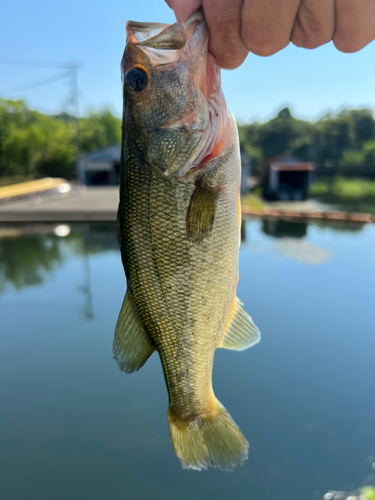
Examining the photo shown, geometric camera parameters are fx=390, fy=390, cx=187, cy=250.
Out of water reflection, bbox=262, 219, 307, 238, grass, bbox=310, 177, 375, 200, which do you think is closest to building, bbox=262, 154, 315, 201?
grass, bbox=310, 177, 375, 200

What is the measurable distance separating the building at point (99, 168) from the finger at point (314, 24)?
1109 inches

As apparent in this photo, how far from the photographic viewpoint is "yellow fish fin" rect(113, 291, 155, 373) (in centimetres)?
141

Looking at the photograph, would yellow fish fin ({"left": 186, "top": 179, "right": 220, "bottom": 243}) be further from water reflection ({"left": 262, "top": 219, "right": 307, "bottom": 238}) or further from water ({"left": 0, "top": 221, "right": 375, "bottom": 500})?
water reflection ({"left": 262, "top": 219, "right": 307, "bottom": 238})

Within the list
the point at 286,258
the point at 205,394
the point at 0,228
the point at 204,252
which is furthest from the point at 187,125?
the point at 0,228

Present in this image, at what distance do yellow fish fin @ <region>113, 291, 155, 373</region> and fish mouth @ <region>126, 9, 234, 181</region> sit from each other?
526 millimetres

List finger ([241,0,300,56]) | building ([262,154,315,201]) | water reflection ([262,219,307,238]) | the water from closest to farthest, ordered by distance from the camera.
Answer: finger ([241,0,300,56]) → the water → water reflection ([262,219,307,238]) → building ([262,154,315,201])

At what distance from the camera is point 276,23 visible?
1274 millimetres

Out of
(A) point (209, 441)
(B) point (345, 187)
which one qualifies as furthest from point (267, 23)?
(B) point (345, 187)

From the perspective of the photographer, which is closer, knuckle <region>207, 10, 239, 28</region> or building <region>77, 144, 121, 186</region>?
knuckle <region>207, 10, 239, 28</region>

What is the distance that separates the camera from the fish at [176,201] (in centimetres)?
134

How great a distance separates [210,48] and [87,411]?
497 cm

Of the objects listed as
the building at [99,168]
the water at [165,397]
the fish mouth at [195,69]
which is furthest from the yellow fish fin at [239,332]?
the building at [99,168]

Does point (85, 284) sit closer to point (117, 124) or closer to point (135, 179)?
point (135, 179)

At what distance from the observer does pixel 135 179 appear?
1.37 metres
